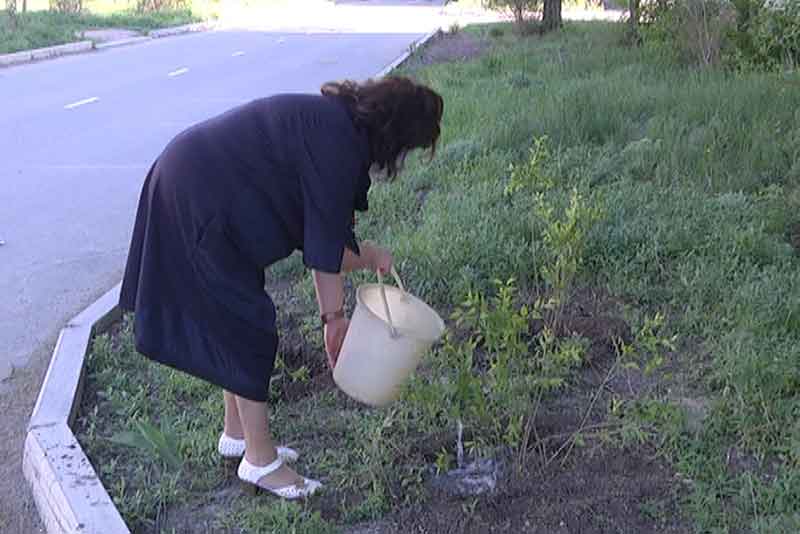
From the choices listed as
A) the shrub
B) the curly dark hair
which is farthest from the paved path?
the shrub

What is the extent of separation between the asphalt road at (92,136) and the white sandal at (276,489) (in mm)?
2050

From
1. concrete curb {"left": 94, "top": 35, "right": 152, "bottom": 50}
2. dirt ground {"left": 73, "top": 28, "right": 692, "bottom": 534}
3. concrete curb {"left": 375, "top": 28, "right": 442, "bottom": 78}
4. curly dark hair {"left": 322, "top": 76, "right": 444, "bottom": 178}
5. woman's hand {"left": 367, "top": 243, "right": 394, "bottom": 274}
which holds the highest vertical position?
curly dark hair {"left": 322, "top": 76, "right": 444, "bottom": 178}

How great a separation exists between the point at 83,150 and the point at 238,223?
7615 mm

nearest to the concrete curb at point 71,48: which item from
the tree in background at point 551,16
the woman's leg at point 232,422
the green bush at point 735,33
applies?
the tree in background at point 551,16

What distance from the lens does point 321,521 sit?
3.22 metres

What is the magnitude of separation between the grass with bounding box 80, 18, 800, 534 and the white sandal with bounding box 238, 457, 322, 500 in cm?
7

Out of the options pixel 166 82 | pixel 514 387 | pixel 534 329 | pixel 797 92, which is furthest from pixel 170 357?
pixel 166 82

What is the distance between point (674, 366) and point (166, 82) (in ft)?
41.4

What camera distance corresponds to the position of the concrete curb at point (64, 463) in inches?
129

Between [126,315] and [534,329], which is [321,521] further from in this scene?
[126,315]

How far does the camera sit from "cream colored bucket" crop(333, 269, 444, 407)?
3.19m

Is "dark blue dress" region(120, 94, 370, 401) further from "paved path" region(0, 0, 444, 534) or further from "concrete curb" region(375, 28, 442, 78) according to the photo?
"concrete curb" region(375, 28, 442, 78)

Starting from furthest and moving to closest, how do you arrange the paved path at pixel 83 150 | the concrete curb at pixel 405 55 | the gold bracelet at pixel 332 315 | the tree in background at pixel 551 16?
the tree in background at pixel 551 16 < the concrete curb at pixel 405 55 < the paved path at pixel 83 150 < the gold bracelet at pixel 332 315

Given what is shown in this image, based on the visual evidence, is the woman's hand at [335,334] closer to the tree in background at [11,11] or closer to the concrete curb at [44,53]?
the concrete curb at [44,53]
